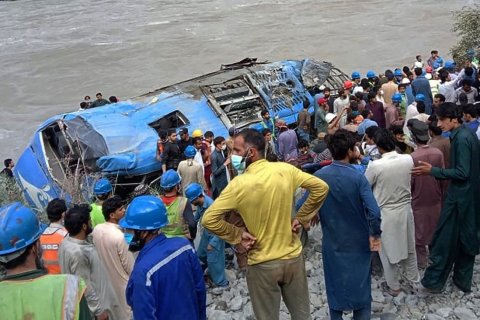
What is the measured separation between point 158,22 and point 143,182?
26351 millimetres

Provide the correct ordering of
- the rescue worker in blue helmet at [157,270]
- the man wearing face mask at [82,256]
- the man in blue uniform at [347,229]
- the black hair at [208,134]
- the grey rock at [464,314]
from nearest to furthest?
1. the rescue worker in blue helmet at [157,270]
2. the man in blue uniform at [347,229]
3. the man wearing face mask at [82,256]
4. the grey rock at [464,314]
5. the black hair at [208,134]

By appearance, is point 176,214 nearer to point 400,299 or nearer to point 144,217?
point 144,217

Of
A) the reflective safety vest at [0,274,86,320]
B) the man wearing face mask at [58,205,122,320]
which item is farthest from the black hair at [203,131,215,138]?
the reflective safety vest at [0,274,86,320]

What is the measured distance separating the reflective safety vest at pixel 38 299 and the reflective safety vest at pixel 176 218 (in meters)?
2.30

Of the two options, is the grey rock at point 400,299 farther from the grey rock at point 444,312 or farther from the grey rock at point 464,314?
the grey rock at point 464,314

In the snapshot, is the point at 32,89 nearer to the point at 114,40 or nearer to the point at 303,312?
the point at 114,40

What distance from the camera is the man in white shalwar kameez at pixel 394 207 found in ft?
14.8

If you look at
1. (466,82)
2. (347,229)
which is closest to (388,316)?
(347,229)

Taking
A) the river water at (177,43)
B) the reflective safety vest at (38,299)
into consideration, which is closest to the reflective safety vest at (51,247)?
the reflective safety vest at (38,299)

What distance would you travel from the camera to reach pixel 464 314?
14.9ft

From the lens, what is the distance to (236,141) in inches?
140

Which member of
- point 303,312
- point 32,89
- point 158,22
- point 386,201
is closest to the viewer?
point 303,312

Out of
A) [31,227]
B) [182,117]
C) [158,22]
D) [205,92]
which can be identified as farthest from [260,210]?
[158,22]

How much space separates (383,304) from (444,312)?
53 centimetres
